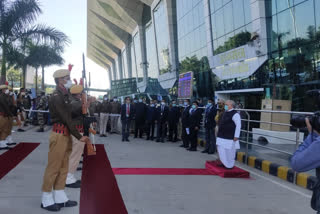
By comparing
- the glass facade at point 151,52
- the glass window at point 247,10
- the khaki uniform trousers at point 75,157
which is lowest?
the khaki uniform trousers at point 75,157

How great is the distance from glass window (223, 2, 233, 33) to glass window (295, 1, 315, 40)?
18.7 feet

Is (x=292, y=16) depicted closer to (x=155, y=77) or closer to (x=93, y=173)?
Result: (x=93, y=173)

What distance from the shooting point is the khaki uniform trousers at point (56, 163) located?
4.04 meters

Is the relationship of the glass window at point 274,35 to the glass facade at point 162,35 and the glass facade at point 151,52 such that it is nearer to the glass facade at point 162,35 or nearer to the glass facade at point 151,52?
the glass facade at point 162,35

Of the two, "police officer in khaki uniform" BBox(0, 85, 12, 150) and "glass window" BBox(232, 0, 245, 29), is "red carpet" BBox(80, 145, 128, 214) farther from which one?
"glass window" BBox(232, 0, 245, 29)

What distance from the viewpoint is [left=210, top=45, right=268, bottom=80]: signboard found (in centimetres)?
1644

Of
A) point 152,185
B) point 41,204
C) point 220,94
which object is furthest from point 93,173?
point 220,94

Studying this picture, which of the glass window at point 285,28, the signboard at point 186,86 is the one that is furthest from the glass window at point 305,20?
the signboard at point 186,86

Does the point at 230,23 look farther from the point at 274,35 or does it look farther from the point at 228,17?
the point at 274,35

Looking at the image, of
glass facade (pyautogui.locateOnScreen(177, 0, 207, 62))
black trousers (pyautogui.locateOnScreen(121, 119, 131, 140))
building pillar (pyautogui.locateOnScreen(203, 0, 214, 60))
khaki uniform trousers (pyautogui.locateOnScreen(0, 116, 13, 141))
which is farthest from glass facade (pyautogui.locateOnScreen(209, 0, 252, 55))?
khaki uniform trousers (pyautogui.locateOnScreen(0, 116, 13, 141))

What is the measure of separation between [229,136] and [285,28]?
397 inches

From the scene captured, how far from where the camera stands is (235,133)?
22.2 feet

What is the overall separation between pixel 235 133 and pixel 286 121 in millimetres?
6319

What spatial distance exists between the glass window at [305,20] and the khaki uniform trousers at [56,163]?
39.7 ft
